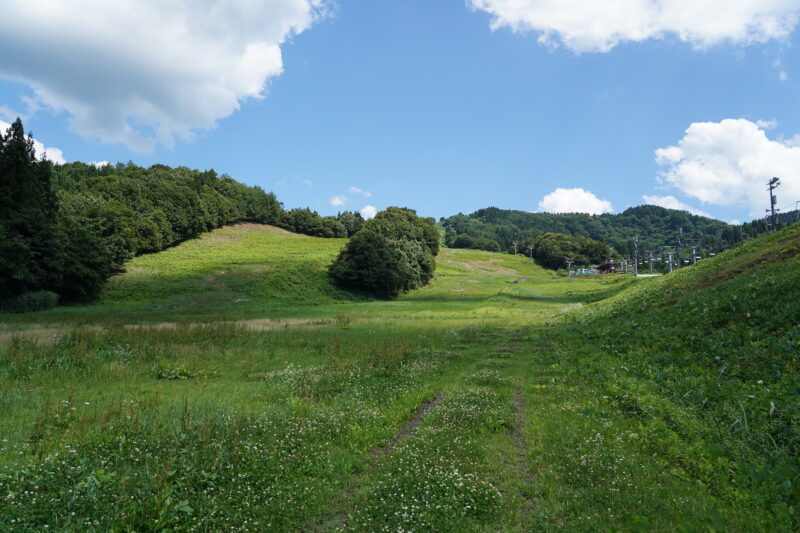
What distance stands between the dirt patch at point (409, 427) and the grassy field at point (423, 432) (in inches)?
3.3

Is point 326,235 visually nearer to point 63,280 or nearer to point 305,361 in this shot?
point 63,280

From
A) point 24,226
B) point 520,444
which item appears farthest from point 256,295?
point 520,444

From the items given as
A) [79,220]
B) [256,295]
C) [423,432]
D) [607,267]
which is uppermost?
[79,220]

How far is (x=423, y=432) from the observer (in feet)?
32.9

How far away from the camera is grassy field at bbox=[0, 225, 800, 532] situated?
6410 millimetres

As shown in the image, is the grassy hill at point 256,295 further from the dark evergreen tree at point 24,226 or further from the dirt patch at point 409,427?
the dirt patch at point 409,427

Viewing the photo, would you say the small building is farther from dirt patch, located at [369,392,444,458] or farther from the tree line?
dirt patch, located at [369,392,444,458]

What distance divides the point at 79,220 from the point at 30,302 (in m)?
33.8

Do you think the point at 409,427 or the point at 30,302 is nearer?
the point at 409,427

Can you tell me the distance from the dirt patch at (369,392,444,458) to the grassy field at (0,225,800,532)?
0.08 m

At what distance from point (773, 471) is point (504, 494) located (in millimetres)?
4489

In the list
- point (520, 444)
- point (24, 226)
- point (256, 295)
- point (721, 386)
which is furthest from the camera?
point (256, 295)

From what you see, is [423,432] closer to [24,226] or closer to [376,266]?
[24,226]

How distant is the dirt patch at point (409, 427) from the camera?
9.36 m
